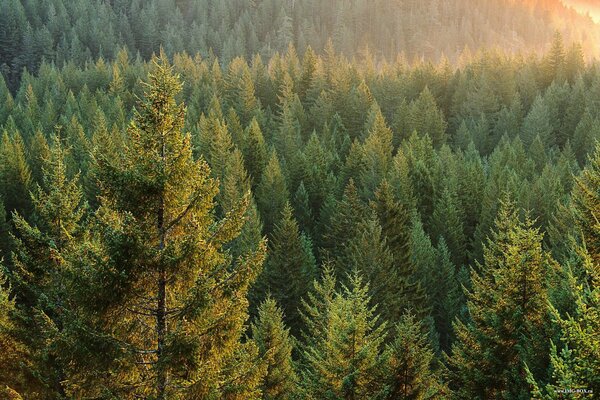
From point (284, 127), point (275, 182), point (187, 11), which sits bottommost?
point (275, 182)

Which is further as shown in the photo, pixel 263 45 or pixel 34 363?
pixel 263 45

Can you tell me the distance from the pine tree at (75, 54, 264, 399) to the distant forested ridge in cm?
12437

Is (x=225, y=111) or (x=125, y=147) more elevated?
(x=225, y=111)

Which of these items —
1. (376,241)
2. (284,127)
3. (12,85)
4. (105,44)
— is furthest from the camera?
(105,44)

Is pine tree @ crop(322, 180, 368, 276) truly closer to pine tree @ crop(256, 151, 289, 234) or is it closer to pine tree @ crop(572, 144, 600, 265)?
pine tree @ crop(256, 151, 289, 234)

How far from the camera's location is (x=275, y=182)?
45312 mm

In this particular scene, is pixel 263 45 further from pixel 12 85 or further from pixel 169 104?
pixel 169 104

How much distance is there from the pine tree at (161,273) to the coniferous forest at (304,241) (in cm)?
4

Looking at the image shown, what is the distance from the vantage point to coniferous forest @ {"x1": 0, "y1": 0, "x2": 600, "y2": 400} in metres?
Answer: 10.1

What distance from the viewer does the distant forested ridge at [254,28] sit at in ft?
435

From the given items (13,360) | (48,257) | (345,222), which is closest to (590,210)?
(48,257)

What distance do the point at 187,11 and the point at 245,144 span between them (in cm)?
13402

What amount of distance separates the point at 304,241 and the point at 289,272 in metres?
3.26

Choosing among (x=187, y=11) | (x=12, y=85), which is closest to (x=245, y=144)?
(x=12, y=85)
